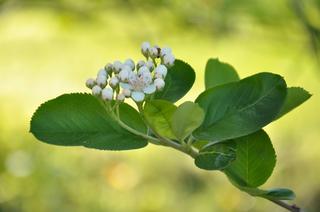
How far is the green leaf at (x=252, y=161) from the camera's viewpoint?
65 centimetres

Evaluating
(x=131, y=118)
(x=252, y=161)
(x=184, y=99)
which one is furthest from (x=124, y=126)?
(x=184, y=99)

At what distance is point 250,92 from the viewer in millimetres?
622

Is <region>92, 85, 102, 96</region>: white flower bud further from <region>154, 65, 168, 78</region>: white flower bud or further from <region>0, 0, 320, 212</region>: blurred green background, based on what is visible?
<region>0, 0, 320, 212</region>: blurred green background

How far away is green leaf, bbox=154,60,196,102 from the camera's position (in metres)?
0.66

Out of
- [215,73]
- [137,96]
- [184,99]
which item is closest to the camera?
[137,96]

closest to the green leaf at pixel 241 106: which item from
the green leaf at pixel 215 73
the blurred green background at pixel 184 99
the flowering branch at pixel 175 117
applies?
the flowering branch at pixel 175 117

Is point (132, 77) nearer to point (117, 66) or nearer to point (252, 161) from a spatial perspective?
point (117, 66)

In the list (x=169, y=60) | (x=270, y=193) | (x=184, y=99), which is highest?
(x=184, y=99)

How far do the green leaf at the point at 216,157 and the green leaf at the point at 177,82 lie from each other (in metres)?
0.06

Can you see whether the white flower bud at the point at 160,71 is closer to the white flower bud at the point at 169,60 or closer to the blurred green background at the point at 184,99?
the white flower bud at the point at 169,60

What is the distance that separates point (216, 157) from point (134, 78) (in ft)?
0.32

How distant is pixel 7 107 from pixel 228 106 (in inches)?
101

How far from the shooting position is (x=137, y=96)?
59cm

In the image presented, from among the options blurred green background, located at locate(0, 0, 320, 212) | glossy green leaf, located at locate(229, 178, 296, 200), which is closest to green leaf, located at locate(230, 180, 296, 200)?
glossy green leaf, located at locate(229, 178, 296, 200)
